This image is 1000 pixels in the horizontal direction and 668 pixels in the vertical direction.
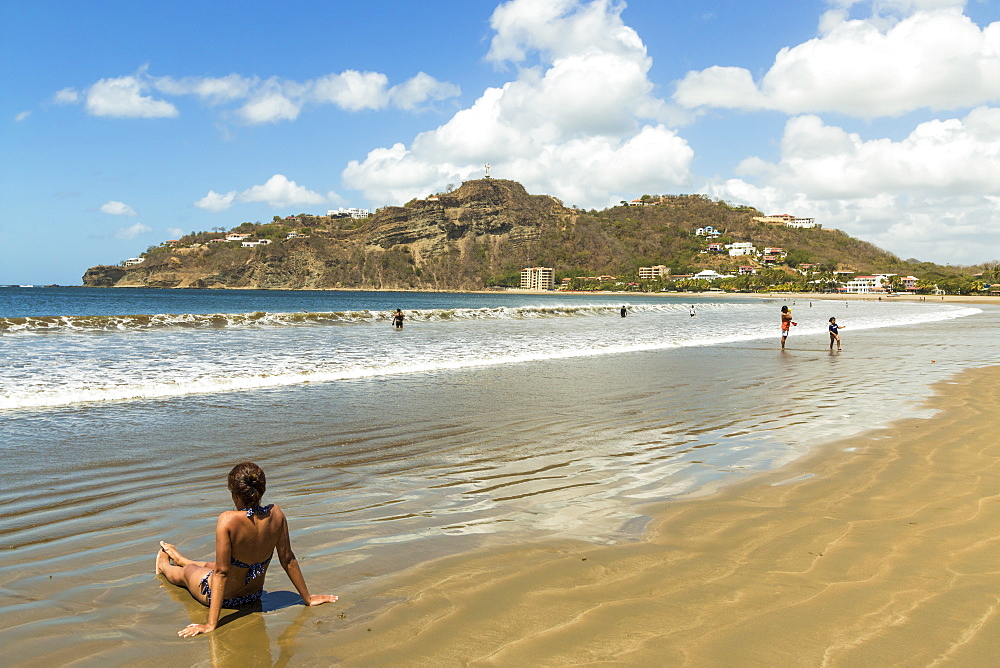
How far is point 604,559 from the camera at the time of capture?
179 inches

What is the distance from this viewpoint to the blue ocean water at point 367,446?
15.6ft

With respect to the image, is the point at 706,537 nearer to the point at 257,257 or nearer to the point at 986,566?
the point at 986,566

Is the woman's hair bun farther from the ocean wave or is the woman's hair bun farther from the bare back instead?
the ocean wave

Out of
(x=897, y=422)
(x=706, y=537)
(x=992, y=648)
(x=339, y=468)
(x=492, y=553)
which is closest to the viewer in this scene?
(x=992, y=648)

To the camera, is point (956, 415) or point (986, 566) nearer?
point (986, 566)

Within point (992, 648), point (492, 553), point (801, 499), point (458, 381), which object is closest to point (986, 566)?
point (992, 648)

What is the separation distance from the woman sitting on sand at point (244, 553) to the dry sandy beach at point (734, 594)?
1.97ft

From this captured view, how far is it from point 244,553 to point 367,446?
4.42 metres

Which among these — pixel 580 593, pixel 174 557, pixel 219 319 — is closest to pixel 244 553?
pixel 174 557

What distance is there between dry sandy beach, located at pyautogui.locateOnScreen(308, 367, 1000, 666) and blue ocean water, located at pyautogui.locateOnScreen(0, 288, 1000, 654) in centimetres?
52

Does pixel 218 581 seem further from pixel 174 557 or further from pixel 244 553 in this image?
pixel 174 557

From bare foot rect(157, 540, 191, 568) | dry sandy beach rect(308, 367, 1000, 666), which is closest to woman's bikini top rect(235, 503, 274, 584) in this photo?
bare foot rect(157, 540, 191, 568)

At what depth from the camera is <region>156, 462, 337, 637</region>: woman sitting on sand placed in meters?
3.83

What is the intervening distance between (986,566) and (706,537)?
1.75 meters
